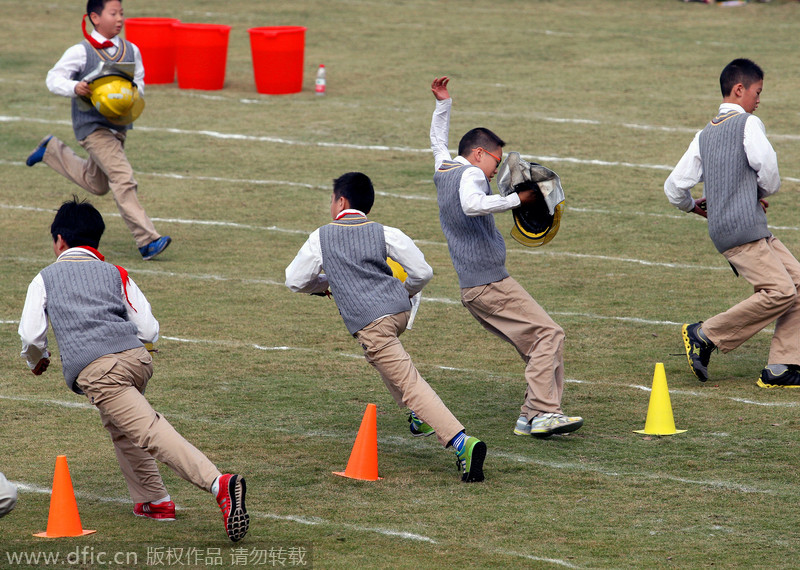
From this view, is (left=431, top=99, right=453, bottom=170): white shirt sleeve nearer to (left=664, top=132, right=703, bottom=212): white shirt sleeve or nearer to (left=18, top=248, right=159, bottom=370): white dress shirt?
(left=664, top=132, right=703, bottom=212): white shirt sleeve

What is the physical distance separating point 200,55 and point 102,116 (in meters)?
7.90

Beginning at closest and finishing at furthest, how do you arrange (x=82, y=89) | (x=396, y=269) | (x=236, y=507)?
(x=236, y=507) → (x=396, y=269) → (x=82, y=89)

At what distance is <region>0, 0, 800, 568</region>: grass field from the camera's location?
606cm

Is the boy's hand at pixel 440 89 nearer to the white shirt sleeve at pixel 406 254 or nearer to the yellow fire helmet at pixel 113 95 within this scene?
the white shirt sleeve at pixel 406 254

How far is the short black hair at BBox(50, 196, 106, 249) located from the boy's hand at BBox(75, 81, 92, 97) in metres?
5.54

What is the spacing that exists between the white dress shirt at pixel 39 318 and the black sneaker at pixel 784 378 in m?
4.50

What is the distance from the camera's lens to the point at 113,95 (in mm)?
11391

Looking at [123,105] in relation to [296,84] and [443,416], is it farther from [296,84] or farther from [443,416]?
[296,84]

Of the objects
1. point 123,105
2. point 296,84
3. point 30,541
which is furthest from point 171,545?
point 296,84

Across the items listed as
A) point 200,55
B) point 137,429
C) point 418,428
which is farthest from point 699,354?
point 200,55

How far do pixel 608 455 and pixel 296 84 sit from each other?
13414 millimetres

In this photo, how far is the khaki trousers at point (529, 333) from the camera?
7430mm

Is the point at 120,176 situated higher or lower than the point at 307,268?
lower

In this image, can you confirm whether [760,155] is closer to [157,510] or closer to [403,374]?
[403,374]
